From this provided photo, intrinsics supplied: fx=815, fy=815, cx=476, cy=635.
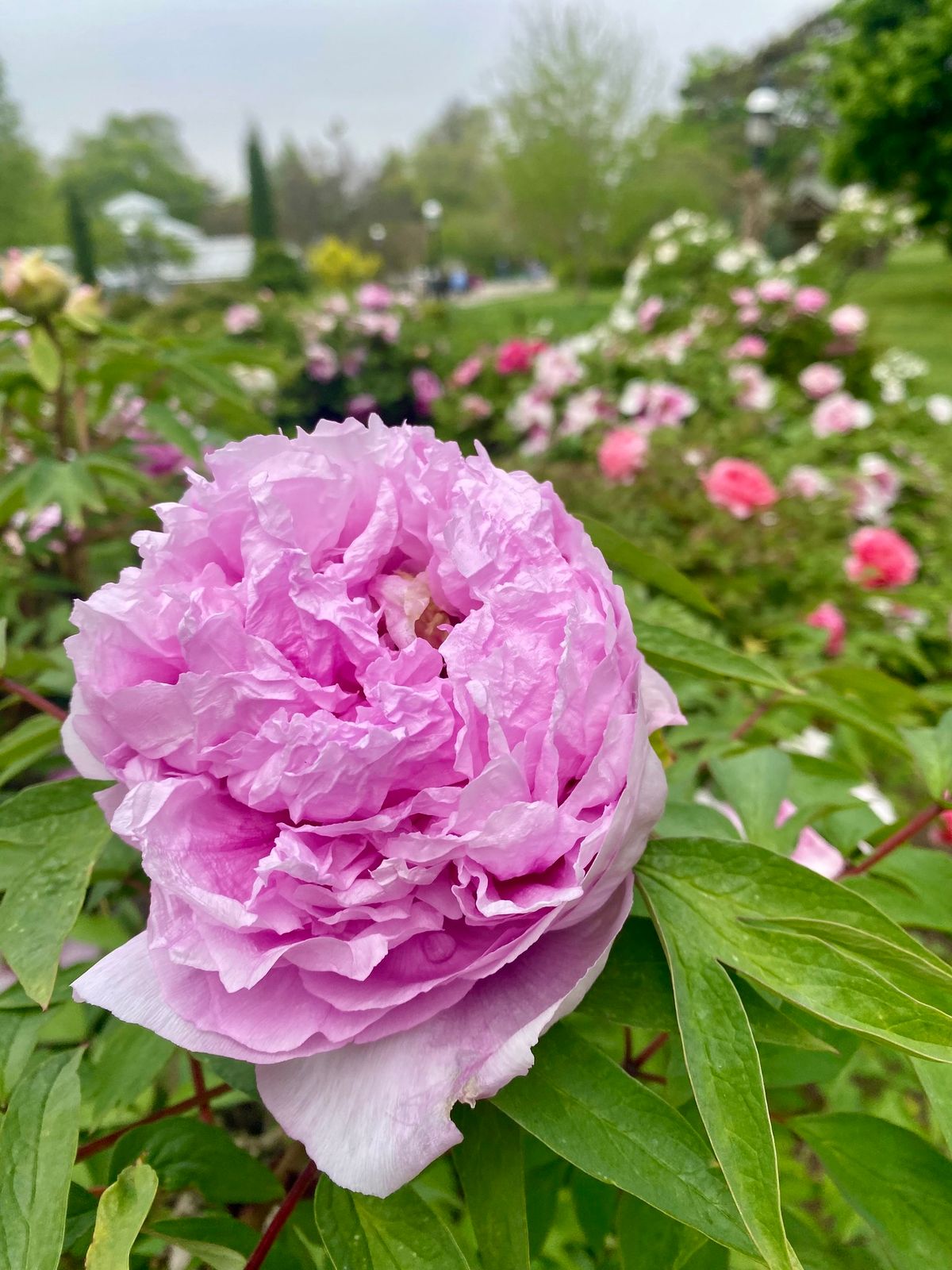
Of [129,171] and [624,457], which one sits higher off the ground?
[129,171]

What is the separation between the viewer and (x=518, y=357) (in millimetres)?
3727

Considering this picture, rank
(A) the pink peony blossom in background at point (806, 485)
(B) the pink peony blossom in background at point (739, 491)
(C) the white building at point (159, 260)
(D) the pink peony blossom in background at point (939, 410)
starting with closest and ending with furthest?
1. (B) the pink peony blossom in background at point (739, 491)
2. (A) the pink peony blossom in background at point (806, 485)
3. (D) the pink peony blossom in background at point (939, 410)
4. (C) the white building at point (159, 260)

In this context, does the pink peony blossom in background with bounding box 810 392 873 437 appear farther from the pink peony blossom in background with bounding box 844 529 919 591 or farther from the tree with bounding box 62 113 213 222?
the tree with bounding box 62 113 213 222

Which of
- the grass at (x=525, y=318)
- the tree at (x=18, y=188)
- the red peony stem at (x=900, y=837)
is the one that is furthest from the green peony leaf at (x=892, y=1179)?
the tree at (x=18, y=188)

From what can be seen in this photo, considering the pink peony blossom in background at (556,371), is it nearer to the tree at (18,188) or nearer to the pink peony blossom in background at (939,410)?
the pink peony blossom in background at (939,410)

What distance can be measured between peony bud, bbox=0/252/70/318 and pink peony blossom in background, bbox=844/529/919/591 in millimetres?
1909

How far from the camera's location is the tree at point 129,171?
41.0 meters

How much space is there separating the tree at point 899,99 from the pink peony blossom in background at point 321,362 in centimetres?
1034

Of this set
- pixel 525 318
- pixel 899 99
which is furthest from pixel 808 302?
pixel 899 99

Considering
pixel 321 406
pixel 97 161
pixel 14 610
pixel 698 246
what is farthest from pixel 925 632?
pixel 97 161

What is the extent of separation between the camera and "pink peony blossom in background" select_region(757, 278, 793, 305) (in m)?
3.78

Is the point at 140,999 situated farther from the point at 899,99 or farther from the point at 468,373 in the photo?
the point at 899,99

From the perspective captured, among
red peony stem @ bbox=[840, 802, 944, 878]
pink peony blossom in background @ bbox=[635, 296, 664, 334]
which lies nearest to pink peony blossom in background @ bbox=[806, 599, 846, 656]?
red peony stem @ bbox=[840, 802, 944, 878]

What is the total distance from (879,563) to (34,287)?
200 centimetres
